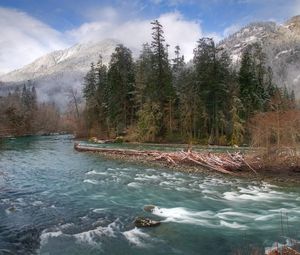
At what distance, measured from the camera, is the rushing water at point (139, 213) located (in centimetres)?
1196

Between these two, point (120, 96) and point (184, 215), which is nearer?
point (184, 215)

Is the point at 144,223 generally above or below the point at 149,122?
below

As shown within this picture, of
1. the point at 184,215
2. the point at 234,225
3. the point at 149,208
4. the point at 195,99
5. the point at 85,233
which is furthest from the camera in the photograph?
the point at 195,99

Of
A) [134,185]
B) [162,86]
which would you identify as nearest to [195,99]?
[162,86]

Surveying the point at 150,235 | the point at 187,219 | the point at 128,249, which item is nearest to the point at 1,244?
the point at 128,249

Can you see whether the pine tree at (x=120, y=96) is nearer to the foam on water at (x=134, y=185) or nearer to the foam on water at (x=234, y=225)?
the foam on water at (x=134, y=185)

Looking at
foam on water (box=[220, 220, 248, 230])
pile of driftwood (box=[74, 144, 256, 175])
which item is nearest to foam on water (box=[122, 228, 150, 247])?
foam on water (box=[220, 220, 248, 230])

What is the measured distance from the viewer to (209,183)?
2261 centimetres

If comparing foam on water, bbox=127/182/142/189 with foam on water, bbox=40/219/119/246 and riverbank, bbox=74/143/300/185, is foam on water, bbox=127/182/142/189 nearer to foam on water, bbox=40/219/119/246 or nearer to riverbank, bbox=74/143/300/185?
riverbank, bbox=74/143/300/185

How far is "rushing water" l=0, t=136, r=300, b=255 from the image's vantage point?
1196cm

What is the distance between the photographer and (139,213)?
51.7ft

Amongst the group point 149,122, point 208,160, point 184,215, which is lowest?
point 184,215

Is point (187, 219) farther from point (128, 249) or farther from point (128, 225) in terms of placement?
point (128, 249)

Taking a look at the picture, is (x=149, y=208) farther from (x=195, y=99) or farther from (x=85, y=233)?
(x=195, y=99)
